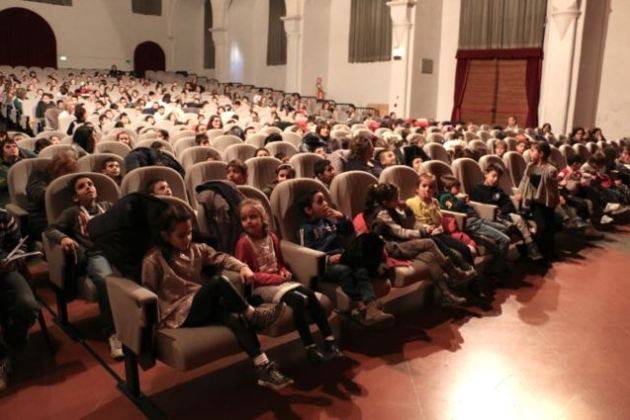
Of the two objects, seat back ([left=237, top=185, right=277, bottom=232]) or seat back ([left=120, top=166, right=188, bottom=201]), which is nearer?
seat back ([left=237, top=185, right=277, bottom=232])

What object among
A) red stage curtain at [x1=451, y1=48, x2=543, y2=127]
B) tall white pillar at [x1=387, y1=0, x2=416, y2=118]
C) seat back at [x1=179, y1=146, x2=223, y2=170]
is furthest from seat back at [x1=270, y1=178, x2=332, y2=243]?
tall white pillar at [x1=387, y1=0, x2=416, y2=118]

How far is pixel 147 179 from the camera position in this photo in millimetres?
3859

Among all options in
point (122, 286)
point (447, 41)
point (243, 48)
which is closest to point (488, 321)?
point (122, 286)

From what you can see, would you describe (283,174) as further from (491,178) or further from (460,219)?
(491,178)

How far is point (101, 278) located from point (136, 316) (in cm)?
72

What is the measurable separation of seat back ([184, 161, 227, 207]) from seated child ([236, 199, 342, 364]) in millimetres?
1540

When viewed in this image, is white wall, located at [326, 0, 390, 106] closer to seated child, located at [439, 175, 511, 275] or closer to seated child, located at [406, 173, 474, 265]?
seated child, located at [439, 175, 511, 275]

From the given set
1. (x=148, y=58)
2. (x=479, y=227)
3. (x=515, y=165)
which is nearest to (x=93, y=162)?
(x=479, y=227)

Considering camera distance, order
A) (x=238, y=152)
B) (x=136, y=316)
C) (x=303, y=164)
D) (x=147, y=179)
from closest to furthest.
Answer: (x=136, y=316)
(x=147, y=179)
(x=303, y=164)
(x=238, y=152)

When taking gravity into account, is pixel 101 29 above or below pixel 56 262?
above

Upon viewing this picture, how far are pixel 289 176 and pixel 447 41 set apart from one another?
1258 cm

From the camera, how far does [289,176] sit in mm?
4422

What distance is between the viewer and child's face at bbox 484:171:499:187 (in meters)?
4.94

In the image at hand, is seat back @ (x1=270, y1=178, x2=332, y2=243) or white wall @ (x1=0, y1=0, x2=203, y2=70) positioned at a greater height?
white wall @ (x1=0, y1=0, x2=203, y2=70)
